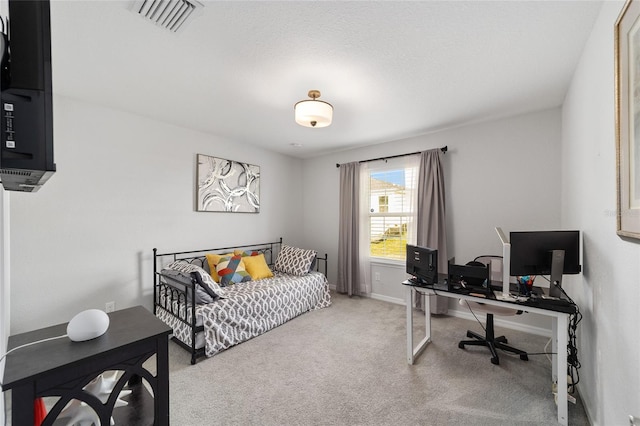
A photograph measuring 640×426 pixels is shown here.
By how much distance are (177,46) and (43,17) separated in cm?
126

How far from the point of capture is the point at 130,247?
2955 mm

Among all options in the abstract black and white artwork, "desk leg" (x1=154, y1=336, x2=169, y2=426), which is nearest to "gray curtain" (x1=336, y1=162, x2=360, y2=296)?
the abstract black and white artwork

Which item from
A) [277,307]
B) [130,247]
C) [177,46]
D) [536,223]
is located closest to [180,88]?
[177,46]

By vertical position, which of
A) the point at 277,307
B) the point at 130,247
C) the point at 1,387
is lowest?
the point at 277,307

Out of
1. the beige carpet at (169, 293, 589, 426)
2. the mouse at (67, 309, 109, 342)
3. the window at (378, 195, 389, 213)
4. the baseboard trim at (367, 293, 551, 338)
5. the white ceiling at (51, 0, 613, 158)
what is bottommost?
the beige carpet at (169, 293, 589, 426)

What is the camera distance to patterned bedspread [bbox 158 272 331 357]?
2.54 metres

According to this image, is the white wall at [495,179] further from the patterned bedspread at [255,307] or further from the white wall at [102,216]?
the white wall at [102,216]

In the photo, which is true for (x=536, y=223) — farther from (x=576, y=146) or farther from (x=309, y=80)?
(x=309, y=80)

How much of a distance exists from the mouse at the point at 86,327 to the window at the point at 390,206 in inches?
136

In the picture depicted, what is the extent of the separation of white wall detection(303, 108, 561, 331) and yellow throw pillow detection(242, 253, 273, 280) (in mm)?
1811

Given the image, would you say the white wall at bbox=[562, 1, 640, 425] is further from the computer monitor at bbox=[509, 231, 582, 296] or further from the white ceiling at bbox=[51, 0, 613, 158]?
the white ceiling at bbox=[51, 0, 613, 158]

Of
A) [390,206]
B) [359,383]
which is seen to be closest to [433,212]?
[390,206]

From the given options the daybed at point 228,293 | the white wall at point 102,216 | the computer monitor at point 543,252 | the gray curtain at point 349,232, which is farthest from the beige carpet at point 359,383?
the gray curtain at point 349,232

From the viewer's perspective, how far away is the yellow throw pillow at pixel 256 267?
362cm
